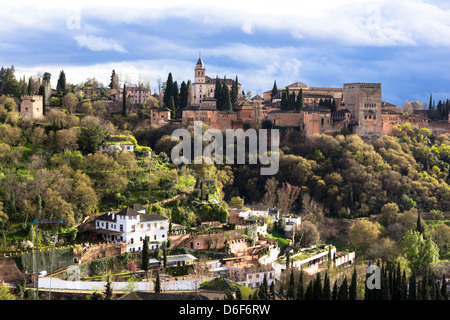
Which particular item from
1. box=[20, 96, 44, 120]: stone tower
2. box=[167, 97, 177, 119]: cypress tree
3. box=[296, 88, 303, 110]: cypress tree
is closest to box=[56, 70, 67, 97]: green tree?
box=[20, 96, 44, 120]: stone tower

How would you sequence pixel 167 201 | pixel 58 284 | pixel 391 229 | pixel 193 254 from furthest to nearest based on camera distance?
pixel 391 229 < pixel 167 201 < pixel 193 254 < pixel 58 284

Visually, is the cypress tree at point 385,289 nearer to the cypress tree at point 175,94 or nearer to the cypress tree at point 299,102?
the cypress tree at point 299,102

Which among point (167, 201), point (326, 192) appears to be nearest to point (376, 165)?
point (326, 192)

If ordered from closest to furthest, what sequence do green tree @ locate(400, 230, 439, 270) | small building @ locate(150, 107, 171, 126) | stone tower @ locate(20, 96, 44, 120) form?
green tree @ locate(400, 230, 439, 270) < stone tower @ locate(20, 96, 44, 120) < small building @ locate(150, 107, 171, 126)

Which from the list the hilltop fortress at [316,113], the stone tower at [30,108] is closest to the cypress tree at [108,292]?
the stone tower at [30,108]

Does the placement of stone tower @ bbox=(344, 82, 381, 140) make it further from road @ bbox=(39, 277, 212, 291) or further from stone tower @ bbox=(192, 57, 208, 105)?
road @ bbox=(39, 277, 212, 291)

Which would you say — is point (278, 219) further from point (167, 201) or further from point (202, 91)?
point (202, 91)
